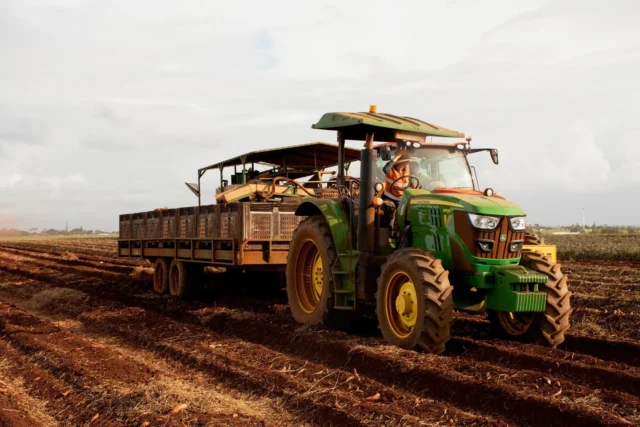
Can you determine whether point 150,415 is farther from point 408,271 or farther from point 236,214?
point 236,214

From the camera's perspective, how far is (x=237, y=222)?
1048 cm

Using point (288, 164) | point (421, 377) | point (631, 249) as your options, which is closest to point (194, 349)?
point (421, 377)

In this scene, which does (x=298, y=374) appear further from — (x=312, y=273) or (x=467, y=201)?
(x=312, y=273)

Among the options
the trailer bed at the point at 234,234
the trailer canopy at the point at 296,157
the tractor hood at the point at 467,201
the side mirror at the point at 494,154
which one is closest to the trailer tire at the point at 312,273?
the tractor hood at the point at 467,201

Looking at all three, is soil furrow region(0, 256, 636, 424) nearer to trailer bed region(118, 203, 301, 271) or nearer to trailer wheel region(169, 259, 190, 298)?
trailer bed region(118, 203, 301, 271)

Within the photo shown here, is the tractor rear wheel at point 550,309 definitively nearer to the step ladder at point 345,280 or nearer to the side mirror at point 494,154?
the side mirror at point 494,154

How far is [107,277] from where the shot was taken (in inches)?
668

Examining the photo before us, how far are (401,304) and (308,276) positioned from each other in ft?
8.02

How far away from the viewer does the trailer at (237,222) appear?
10.5m

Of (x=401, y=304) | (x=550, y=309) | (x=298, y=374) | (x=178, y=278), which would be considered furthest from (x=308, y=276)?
(x=178, y=278)

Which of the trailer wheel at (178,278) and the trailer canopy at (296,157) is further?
the trailer canopy at (296,157)

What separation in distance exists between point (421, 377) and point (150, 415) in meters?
2.32

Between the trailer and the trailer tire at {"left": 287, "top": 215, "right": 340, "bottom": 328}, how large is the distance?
112 centimetres

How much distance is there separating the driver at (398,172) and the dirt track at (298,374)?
1750 millimetres
